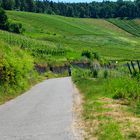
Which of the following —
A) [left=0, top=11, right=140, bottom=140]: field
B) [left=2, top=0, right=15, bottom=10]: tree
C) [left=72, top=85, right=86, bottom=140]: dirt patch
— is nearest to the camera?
[left=72, top=85, right=86, bottom=140]: dirt patch

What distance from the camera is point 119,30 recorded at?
573 feet

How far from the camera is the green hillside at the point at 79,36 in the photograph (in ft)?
401

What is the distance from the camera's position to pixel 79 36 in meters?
150

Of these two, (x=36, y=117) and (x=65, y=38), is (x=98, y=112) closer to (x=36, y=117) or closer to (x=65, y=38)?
(x=36, y=117)

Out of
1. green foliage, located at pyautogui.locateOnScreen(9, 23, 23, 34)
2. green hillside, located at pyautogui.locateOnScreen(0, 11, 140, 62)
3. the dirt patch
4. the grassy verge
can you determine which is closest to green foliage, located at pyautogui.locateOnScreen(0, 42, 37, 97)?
the grassy verge

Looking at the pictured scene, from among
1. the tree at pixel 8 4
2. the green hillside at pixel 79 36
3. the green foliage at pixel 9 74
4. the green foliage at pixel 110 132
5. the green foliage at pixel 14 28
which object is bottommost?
the green hillside at pixel 79 36

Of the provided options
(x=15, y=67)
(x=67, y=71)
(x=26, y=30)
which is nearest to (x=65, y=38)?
(x=26, y=30)

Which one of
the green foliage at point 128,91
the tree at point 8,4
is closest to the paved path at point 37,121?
the green foliage at point 128,91

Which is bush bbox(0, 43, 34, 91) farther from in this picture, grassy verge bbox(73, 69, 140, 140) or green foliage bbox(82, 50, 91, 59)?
green foliage bbox(82, 50, 91, 59)

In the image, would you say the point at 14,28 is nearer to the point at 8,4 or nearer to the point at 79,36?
the point at 79,36

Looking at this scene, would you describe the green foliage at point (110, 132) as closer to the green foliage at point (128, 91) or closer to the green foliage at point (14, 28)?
the green foliage at point (128, 91)

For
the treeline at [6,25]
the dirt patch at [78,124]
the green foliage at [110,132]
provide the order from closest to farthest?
1. the green foliage at [110,132]
2. the dirt patch at [78,124]
3. the treeline at [6,25]

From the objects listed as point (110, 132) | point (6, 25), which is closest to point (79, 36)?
point (6, 25)

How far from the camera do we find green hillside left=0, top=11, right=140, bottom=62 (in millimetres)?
122312
